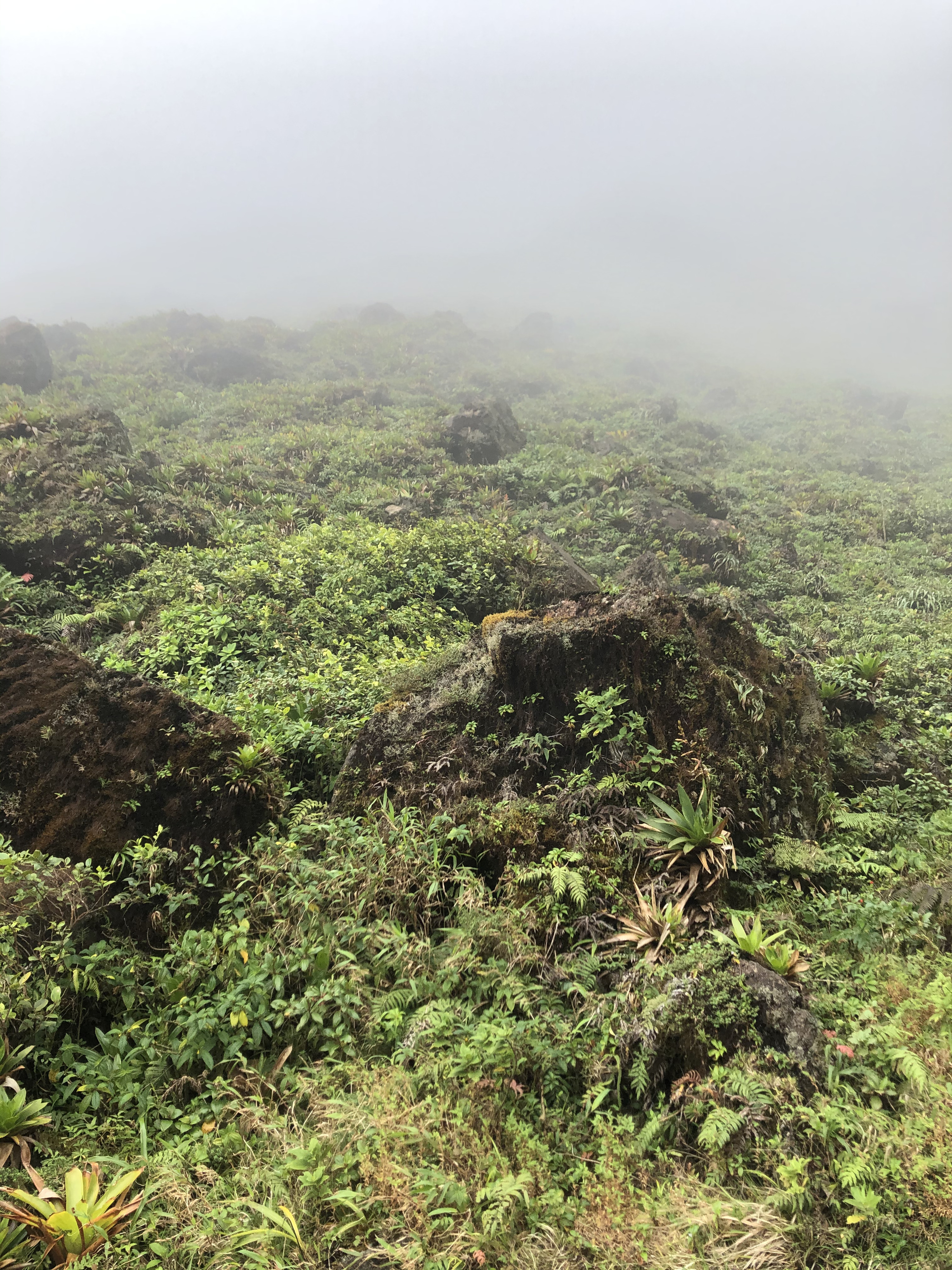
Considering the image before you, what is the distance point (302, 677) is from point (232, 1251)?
5773mm

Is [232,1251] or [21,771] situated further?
[21,771]

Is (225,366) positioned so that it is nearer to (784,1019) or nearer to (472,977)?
(472,977)

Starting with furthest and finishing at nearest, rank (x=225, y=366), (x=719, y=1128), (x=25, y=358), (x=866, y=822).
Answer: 1. (x=225, y=366)
2. (x=25, y=358)
3. (x=866, y=822)
4. (x=719, y=1128)

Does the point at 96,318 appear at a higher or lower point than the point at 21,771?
higher

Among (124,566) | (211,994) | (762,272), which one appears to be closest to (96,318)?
(124,566)

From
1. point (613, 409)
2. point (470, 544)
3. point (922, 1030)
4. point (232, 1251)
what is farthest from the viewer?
point (613, 409)

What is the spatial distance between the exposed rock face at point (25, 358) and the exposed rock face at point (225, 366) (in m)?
7.11

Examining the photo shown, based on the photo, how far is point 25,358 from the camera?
29.0 metres

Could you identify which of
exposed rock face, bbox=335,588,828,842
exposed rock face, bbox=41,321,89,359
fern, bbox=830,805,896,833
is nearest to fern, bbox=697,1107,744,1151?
exposed rock face, bbox=335,588,828,842

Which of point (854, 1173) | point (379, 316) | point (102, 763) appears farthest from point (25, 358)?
point (854, 1173)

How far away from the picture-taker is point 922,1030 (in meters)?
3.69

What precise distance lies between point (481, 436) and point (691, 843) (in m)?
20.9

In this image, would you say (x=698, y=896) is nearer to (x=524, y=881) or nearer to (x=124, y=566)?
(x=524, y=881)

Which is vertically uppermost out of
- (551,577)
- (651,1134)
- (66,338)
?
(66,338)
